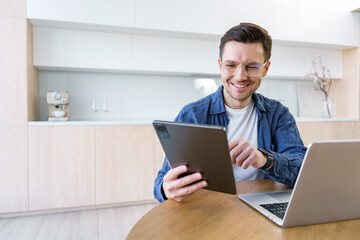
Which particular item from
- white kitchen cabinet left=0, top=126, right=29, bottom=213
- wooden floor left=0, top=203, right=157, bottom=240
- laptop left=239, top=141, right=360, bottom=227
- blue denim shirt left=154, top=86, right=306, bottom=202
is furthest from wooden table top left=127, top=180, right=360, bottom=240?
white kitchen cabinet left=0, top=126, right=29, bottom=213

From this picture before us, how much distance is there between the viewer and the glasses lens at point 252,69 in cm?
118

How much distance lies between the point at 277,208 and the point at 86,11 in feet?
8.94

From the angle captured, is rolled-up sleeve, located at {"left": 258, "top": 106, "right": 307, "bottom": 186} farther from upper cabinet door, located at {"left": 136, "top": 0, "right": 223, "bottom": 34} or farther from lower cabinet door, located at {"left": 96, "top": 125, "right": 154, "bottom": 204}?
upper cabinet door, located at {"left": 136, "top": 0, "right": 223, "bottom": 34}

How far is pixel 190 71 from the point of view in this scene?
3.33 metres

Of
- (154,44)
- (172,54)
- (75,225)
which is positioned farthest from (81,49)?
(75,225)

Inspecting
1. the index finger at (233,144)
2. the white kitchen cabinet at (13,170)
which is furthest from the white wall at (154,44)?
the index finger at (233,144)

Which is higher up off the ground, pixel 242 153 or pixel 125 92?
pixel 125 92

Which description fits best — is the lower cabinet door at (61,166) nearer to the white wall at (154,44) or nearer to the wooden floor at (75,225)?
the wooden floor at (75,225)

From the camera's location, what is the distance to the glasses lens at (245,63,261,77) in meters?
1.18

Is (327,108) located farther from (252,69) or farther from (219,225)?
(219,225)

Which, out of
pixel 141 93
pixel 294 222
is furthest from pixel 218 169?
pixel 141 93

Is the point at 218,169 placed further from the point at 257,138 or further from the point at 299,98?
the point at 299,98

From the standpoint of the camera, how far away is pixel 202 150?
0.67 m

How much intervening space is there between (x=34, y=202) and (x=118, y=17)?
207 centimetres
